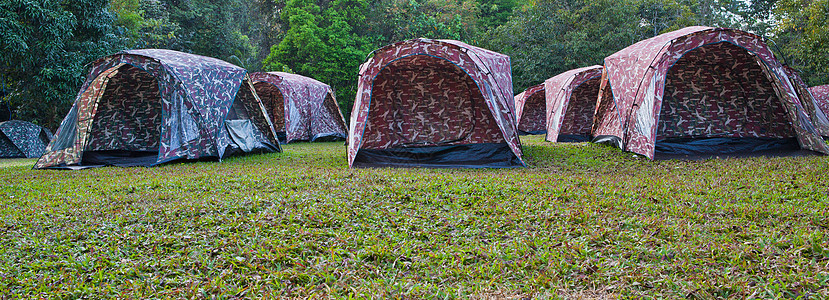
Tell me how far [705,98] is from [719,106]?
0.27 m

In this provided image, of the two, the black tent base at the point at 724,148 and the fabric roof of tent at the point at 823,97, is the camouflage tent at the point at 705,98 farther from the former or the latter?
the fabric roof of tent at the point at 823,97

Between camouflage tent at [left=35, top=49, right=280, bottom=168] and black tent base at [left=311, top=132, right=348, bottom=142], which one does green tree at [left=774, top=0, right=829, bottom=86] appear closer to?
black tent base at [left=311, top=132, right=348, bottom=142]

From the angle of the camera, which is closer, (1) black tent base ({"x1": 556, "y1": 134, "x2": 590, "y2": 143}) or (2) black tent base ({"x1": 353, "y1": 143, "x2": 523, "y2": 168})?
(2) black tent base ({"x1": 353, "y1": 143, "x2": 523, "y2": 168})

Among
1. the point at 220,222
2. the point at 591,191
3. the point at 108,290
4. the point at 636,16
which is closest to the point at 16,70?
the point at 220,222

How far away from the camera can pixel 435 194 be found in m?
4.41

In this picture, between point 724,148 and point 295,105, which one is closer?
point 724,148

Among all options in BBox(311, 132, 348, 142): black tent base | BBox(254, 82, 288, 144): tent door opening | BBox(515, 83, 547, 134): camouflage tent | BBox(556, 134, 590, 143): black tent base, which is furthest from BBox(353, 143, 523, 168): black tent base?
BBox(515, 83, 547, 134): camouflage tent

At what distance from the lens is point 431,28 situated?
23359 millimetres

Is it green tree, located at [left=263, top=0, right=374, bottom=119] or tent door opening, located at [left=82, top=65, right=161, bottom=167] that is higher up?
green tree, located at [left=263, top=0, right=374, bottom=119]

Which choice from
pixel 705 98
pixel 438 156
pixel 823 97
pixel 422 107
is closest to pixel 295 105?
pixel 422 107

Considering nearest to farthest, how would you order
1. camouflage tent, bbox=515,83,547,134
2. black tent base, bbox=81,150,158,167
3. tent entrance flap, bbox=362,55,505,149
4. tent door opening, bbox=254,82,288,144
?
1. black tent base, bbox=81,150,158,167
2. tent entrance flap, bbox=362,55,505,149
3. tent door opening, bbox=254,82,288,144
4. camouflage tent, bbox=515,83,547,134

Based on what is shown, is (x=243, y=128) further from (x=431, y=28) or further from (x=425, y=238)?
(x=431, y=28)

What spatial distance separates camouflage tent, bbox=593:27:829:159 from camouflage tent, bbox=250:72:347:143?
29.7 feet

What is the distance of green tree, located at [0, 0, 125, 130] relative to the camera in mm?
10633
